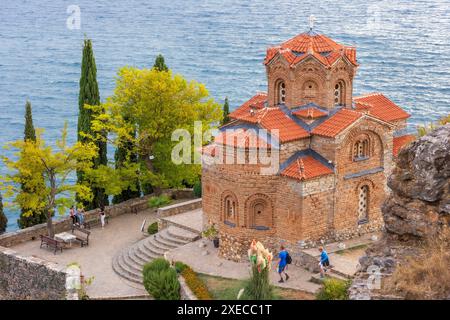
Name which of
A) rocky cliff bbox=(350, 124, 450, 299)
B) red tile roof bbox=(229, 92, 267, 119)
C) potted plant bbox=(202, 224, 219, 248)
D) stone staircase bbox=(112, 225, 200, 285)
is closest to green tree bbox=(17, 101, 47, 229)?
stone staircase bbox=(112, 225, 200, 285)

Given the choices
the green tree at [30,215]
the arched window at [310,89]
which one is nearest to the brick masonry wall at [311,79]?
the arched window at [310,89]

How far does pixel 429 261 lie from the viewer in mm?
25781

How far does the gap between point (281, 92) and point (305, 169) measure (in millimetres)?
5606

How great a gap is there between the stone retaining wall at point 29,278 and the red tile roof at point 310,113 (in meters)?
15.3

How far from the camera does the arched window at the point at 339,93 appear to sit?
144 ft

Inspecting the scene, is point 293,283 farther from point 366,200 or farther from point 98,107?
point 98,107

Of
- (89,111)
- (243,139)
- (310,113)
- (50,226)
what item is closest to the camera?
(243,139)

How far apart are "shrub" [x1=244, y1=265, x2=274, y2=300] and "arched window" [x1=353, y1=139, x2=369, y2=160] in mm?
12225

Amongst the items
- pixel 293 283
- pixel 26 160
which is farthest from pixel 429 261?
pixel 26 160

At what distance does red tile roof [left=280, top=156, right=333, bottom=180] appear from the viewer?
40.4 m

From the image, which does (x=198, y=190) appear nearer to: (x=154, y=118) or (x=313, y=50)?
(x=154, y=118)

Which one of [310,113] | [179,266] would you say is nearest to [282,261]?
[179,266]

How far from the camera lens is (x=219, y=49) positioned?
14950cm

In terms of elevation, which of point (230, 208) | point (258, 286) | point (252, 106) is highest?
point (252, 106)
